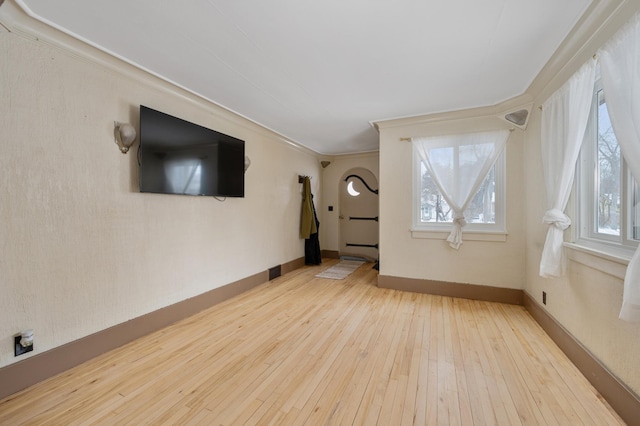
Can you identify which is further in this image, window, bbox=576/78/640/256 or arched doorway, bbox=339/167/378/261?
arched doorway, bbox=339/167/378/261

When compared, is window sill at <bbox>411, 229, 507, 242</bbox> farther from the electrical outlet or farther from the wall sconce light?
the electrical outlet

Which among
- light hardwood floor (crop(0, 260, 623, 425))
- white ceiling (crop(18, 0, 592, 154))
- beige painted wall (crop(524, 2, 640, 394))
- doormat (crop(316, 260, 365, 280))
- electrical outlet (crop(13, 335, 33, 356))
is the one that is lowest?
light hardwood floor (crop(0, 260, 623, 425))

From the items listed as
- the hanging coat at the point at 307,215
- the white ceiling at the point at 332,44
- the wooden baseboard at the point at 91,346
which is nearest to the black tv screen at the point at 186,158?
the white ceiling at the point at 332,44

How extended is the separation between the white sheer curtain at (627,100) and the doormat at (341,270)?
317 centimetres

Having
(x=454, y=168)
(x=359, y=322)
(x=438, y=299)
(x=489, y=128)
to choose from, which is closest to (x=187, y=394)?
(x=359, y=322)

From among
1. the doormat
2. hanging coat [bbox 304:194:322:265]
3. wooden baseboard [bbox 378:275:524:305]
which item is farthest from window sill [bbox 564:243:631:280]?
hanging coat [bbox 304:194:322:265]

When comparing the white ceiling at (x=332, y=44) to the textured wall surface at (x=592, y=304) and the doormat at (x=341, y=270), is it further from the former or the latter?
the doormat at (x=341, y=270)

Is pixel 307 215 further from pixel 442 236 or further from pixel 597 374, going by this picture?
pixel 597 374

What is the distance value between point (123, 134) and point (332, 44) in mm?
1811

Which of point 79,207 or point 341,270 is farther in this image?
point 341,270

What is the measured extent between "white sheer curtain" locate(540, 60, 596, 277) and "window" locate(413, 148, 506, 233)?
2.80ft

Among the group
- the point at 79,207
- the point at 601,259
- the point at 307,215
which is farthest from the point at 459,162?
the point at 79,207

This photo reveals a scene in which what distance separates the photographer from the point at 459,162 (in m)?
3.13

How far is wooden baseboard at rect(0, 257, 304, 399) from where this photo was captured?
1.54 metres
